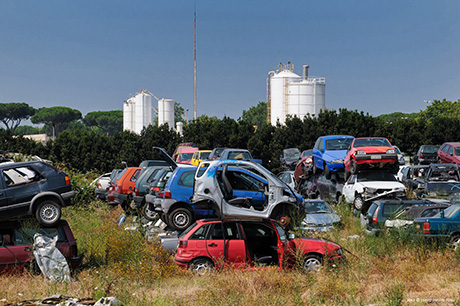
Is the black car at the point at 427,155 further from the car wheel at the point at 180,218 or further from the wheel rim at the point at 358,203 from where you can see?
the car wheel at the point at 180,218

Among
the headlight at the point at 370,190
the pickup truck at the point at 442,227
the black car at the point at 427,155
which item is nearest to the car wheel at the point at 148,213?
the headlight at the point at 370,190

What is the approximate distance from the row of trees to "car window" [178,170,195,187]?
3533 cm

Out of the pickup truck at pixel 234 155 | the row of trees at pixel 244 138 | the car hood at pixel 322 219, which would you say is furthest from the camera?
the row of trees at pixel 244 138

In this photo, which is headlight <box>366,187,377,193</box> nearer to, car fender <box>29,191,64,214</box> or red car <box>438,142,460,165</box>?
car fender <box>29,191,64,214</box>

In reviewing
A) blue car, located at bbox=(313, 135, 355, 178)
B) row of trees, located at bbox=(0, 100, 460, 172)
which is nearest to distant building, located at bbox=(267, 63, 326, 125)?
row of trees, located at bbox=(0, 100, 460, 172)

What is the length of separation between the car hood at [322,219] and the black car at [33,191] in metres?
6.91

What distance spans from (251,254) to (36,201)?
16.7ft

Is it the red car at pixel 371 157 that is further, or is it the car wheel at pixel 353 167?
the car wheel at pixel 353 167

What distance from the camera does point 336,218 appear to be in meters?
17.6

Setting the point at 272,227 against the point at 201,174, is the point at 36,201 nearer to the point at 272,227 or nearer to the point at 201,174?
the point at 201,174

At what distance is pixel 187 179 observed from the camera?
15648mm

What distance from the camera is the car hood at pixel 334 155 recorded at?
23.2 meters

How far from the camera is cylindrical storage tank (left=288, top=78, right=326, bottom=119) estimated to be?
65931 mm

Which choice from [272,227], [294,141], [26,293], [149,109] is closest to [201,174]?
[272,227]
